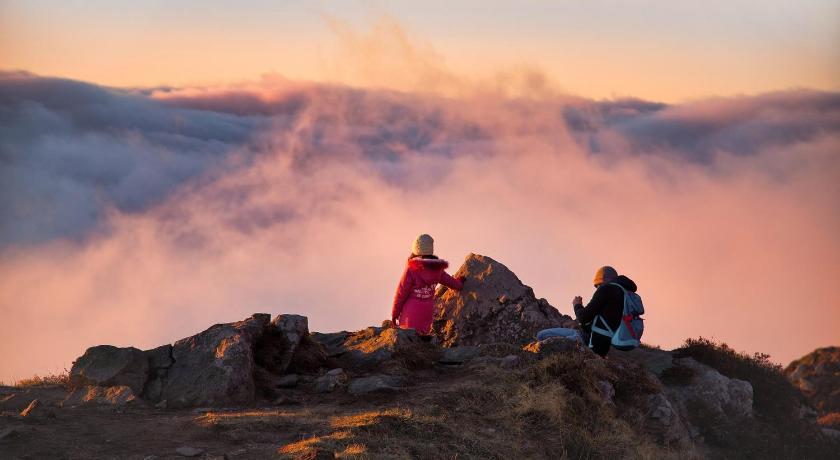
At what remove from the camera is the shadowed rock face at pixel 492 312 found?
18.8 meters

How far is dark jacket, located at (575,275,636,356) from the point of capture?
16.9m

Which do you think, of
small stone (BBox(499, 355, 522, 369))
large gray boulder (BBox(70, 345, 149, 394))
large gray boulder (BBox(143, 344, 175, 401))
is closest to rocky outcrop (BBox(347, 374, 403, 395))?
small stone (BBox(499, 355, 522, 369))

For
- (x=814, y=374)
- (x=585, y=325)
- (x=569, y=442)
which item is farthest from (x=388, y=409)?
(x=814, y=374)

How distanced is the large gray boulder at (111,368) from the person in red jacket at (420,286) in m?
5.54

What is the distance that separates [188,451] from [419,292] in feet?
25.1

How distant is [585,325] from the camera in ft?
56.7

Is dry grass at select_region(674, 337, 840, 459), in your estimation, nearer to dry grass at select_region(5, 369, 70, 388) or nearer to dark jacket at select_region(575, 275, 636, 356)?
dark jacket at select_region(575, 275, 636, 356)

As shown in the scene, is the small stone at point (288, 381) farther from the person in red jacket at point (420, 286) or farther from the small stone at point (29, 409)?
the small stone at point (29, 409)

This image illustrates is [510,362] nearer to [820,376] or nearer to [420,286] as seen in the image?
[420,286]

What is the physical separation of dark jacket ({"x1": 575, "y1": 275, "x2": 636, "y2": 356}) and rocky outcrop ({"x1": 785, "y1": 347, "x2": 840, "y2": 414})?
66.3 ft

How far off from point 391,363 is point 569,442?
13.1 ft

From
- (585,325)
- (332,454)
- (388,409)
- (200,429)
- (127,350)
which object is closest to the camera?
(332,454)

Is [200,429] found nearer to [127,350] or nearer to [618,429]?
[127,350]

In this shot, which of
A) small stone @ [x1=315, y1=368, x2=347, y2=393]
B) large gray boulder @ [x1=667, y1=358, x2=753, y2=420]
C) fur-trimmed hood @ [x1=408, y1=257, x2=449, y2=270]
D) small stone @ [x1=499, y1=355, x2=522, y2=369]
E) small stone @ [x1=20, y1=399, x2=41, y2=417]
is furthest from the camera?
large gray boulder @ [x1=667, y1=358, x2=753, y2=420]
